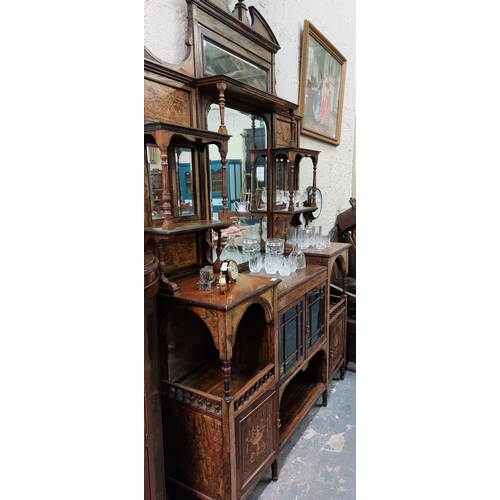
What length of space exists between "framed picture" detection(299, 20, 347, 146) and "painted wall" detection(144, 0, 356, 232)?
5 centimetres

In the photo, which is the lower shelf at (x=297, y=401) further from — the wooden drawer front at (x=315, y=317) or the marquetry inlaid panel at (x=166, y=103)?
the marquetry inlaid panel at (x=166, y=103)

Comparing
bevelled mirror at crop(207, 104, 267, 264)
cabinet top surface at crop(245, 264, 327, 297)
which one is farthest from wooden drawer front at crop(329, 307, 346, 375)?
bevelled mirror at crop(207, 104, 267, 264)

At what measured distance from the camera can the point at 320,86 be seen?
8.24ft

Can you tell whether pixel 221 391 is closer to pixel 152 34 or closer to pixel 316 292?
pixel 316 292

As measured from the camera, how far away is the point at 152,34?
4.26 ft

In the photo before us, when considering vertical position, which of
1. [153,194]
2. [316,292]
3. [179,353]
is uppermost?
[153,194]

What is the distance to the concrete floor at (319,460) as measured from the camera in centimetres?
156

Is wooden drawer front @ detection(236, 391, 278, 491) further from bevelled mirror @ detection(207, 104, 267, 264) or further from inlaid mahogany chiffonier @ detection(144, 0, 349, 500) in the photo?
bevelled mirror @ detection(207, 104, 267, 264)

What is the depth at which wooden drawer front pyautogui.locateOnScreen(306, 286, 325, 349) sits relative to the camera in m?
1.87

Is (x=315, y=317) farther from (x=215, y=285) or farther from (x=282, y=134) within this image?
(x=282, y=134)

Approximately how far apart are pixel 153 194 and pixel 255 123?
84 centimetres

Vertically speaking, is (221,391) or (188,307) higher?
(188,307)
